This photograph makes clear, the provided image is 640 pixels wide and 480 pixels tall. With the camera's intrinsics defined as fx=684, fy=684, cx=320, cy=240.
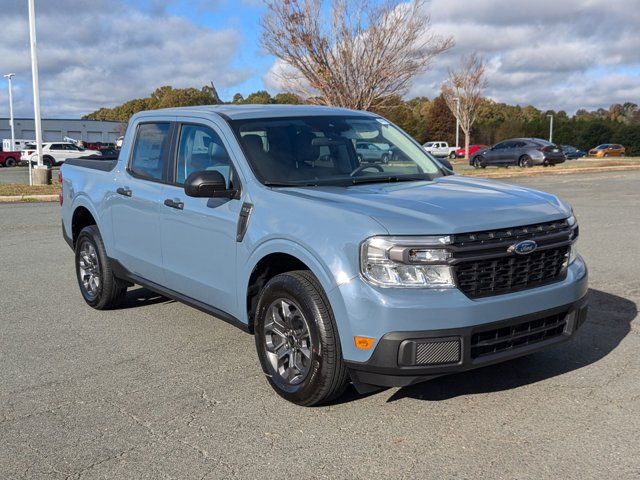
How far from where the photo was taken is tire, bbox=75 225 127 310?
21.2 feet

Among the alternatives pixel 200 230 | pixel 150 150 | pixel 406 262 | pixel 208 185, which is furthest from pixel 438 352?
pixel 150 150

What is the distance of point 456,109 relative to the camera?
56250mm

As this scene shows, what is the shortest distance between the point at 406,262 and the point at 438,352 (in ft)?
1.69

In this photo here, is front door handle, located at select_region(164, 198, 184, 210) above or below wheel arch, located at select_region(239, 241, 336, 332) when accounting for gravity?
above

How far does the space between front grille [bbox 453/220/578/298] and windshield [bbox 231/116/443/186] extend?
1.24m

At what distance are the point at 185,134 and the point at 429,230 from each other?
2574mm

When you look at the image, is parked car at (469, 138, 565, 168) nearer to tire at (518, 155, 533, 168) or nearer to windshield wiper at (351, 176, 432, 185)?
tire at (518, 155, 533, 168)

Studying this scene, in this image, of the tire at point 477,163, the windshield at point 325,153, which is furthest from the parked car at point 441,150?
the windshield at point 325,153

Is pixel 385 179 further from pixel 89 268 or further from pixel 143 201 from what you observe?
pixel 89 268

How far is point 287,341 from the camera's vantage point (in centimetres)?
424

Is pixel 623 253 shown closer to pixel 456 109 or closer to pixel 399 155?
pixel 399 155

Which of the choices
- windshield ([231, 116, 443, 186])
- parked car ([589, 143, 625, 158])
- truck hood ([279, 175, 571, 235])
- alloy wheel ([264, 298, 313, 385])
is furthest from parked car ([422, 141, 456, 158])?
alloy wheel ([264, 298, 313, 385])

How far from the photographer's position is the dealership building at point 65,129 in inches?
3656

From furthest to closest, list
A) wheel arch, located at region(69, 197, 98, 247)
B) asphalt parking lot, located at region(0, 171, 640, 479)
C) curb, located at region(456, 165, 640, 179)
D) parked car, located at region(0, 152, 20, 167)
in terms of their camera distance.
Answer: parked car, located at region(0, 152, 20, 167) → curb, located at region(456, 165, 640, 179) → wheel arch, located at region(69, 197, 98, 247) → asphalt parking lot, located at region(0, 171, 640, 479)
